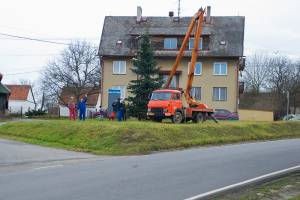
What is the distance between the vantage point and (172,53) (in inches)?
2571

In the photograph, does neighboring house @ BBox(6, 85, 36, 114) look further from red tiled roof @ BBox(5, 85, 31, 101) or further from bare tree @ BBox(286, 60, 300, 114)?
bare tree @ BBox(286, 60, 300, 114)

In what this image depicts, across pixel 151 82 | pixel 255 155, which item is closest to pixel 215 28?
pixel 151 82

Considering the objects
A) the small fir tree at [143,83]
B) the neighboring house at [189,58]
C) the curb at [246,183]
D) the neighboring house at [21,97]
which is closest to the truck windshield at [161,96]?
the small fir tree at [143,83]

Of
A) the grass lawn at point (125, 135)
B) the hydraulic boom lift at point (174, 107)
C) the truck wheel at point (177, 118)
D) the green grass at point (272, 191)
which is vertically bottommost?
the green grass at point (272, 191)

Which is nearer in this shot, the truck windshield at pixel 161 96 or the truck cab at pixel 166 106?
the truck cab at pixel 166 106

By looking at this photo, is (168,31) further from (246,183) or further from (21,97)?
(21,97)

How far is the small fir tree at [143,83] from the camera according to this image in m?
45.5

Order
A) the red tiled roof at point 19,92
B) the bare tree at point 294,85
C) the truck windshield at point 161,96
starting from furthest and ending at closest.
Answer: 1. the red tiled roof at point 19,92
2. the bare tree at point 294,85
3. the truck windshield at point 161,96

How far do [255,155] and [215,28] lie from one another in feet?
161

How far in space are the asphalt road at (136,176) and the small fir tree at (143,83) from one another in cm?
2553

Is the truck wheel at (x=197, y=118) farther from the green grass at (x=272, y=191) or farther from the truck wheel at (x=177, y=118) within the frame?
the green grass at (x=272, y=191)

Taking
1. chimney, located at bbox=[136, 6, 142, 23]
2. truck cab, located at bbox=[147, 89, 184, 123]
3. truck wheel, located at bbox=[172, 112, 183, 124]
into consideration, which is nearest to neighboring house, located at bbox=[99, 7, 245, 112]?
chimney, located at bbox=[136, 6, 142, 23]

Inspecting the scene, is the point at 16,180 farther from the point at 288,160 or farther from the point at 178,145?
the point at 178,145

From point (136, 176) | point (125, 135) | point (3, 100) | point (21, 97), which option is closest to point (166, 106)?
point (125, 135)
